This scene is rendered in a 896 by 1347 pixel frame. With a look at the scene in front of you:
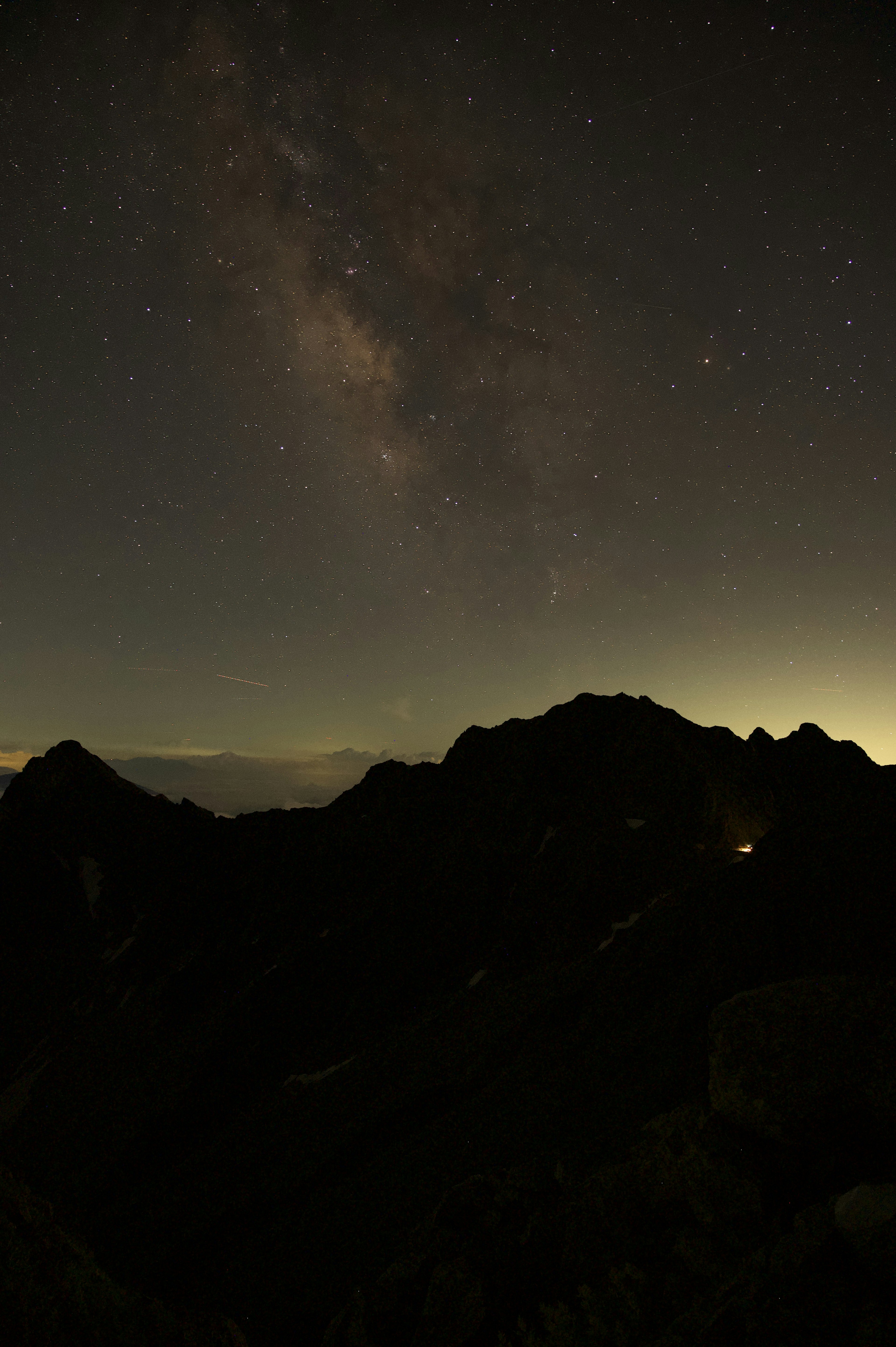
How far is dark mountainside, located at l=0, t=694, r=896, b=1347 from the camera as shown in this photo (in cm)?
1257

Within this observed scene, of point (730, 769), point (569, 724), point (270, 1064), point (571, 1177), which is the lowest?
point (270, 1064)

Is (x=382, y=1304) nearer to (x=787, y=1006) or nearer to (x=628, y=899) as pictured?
(x=787, y=1006)

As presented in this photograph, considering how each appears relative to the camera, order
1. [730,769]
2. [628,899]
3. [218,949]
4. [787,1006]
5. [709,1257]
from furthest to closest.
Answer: [218,949] < [730,769] < [628,899] < [787,1006] < [709,1257]

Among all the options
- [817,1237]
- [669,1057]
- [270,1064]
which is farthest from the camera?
[270,1064]

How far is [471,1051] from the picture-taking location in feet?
118

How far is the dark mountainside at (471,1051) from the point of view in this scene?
1257cm

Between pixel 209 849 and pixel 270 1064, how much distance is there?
117 feet

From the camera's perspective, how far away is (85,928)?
74.0m

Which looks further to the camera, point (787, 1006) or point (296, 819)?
point (296, 819)

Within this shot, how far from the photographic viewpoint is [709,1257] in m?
12.5

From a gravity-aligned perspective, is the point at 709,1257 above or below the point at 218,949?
above

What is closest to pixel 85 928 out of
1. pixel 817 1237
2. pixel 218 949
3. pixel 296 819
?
pixel 218 949

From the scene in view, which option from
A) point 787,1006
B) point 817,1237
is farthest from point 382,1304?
point 787,1006

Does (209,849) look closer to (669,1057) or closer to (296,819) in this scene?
(296,819)
